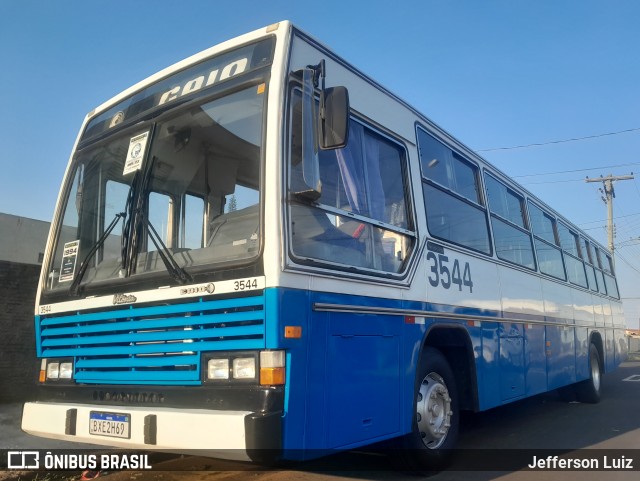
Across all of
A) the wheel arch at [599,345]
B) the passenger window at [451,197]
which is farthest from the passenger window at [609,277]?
the passenger window at [451,197]

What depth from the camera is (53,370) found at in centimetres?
473

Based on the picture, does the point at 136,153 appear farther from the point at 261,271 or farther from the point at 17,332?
the point at 17,332

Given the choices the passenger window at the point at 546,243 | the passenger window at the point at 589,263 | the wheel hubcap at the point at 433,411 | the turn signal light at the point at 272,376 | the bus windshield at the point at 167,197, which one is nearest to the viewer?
the turn signal light at the point at 272,376

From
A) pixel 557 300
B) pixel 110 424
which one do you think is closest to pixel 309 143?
pixel 110 424

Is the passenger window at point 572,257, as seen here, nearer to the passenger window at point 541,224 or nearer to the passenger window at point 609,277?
the passenger window at point 541,224

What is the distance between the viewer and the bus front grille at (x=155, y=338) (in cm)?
→ 361

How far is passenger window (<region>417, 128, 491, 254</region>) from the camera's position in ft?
18.4

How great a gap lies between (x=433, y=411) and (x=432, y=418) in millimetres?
63

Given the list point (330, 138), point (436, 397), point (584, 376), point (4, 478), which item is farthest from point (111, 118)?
point (584, 376)

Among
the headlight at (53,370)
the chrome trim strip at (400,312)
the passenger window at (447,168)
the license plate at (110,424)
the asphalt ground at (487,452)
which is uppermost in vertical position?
the passenger window at (447,168)

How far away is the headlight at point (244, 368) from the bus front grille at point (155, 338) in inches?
3.1

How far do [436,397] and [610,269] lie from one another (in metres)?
11.0

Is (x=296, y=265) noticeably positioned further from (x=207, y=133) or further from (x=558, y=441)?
(x=558, y=441)

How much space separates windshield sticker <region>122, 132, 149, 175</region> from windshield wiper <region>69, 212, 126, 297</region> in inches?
14.8
